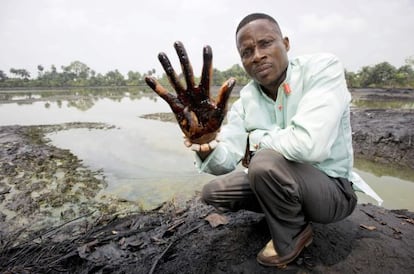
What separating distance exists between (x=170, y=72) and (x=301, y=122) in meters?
0.78

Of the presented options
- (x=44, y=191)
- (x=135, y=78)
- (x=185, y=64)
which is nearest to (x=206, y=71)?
(x=185, y=64)

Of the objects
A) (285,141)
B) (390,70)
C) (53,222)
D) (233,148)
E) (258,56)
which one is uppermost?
(390,70)

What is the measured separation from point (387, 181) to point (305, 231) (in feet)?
12.7

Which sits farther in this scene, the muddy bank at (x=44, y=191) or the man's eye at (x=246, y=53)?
the muddy bank at (x=44, y=191)

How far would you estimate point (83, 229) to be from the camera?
2799 mm

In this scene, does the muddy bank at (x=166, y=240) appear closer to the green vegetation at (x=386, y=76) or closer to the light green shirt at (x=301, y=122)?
the light green shirt at (x=301, y=122)

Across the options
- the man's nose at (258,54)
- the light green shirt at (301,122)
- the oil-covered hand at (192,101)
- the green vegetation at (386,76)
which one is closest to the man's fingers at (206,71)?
the oil-covered hand at (192,101)

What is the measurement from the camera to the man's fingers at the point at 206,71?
123 centimetres

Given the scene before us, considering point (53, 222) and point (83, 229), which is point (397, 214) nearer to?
point (83, 229)

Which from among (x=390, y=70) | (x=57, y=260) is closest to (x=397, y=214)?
(x=57, y=260)

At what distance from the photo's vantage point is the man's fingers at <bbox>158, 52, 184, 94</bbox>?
1.30 meters

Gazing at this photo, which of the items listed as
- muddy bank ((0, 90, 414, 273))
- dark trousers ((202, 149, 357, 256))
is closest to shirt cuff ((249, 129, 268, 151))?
dark trousers ((202, 149, 357, 256))

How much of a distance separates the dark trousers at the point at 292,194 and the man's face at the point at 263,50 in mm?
559

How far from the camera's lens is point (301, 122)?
139 cm
